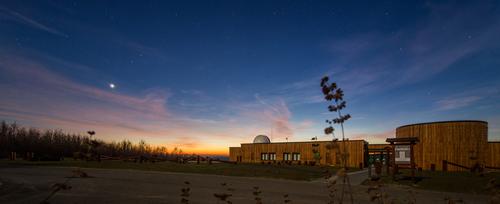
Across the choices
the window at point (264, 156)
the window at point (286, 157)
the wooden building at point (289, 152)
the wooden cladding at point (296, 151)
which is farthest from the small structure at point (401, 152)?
the window at point (264, 156)

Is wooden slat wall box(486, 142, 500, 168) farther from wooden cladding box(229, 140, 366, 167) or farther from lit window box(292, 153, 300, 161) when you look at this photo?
lit window box(292, 153, 300, 161)

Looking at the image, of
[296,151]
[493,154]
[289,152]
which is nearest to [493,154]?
[493,154]

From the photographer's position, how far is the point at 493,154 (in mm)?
35469

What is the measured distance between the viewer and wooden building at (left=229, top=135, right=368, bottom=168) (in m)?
44.7

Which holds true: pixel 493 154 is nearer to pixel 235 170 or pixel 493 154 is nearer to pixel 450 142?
pixel 450 142

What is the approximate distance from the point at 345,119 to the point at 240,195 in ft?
34.9

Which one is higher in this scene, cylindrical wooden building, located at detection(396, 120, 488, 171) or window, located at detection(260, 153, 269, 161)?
cylindrical wooden building, located at detection(396, 120, 488, 171)

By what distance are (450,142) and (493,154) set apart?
4.74m

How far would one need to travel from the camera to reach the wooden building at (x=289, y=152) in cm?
4467

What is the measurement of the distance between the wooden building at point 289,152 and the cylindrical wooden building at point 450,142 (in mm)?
7770

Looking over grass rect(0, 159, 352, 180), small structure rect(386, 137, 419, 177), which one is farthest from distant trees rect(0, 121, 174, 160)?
small structure rect(386, 137, 419, 177)

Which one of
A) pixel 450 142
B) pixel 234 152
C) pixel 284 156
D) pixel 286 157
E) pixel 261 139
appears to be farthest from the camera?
pixel 261 139

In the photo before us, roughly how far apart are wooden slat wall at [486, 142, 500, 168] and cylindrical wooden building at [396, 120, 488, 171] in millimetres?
363

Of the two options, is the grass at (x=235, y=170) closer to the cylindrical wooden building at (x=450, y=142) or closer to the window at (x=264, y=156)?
the cylindrical wooden building at (x=450, y=142)
